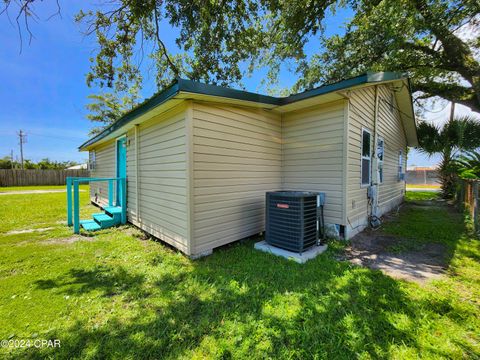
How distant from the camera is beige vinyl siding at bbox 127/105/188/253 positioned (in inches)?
143

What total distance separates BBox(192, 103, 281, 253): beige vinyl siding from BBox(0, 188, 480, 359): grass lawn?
1.87ft

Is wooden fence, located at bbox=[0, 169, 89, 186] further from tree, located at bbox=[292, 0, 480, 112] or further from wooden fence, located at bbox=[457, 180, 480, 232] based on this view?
wooden fence, located at bbox=[457, 180, 480, 232]

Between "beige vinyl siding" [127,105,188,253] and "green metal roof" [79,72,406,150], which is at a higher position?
"green metal roof" [79,72,406,150]

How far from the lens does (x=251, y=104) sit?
4121mm

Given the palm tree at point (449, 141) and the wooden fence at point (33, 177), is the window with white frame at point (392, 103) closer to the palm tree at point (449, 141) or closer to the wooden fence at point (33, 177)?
the palm tree at point (449, 141)

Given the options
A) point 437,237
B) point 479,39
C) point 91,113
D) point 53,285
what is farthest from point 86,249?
point 91,113

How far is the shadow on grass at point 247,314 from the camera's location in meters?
1.71

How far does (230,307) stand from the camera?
2.22m

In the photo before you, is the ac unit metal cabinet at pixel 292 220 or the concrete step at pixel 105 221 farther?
the concrete step at pixel 105 221

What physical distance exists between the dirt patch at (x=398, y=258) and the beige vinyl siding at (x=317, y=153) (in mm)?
697

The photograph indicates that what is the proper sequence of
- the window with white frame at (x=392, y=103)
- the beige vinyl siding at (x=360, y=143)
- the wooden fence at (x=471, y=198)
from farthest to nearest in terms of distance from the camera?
the window with white frame at (x=392, y=103)
the wooden fence at (x=471, y=198)
the beige vinyl siding at (x=360, y=143)

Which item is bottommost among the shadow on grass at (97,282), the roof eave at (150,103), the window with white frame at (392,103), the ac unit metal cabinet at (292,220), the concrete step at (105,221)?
the shadow on grass at (97,282)

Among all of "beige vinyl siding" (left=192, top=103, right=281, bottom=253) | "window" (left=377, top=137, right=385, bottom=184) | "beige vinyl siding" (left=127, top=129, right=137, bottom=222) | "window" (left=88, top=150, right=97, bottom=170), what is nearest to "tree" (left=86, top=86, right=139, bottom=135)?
"window" (left=88, top=150, right=97, bottom=170)

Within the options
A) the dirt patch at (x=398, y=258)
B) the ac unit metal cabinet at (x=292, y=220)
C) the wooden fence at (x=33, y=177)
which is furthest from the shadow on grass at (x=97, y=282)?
the wooden fence at (x=33, y=177)
